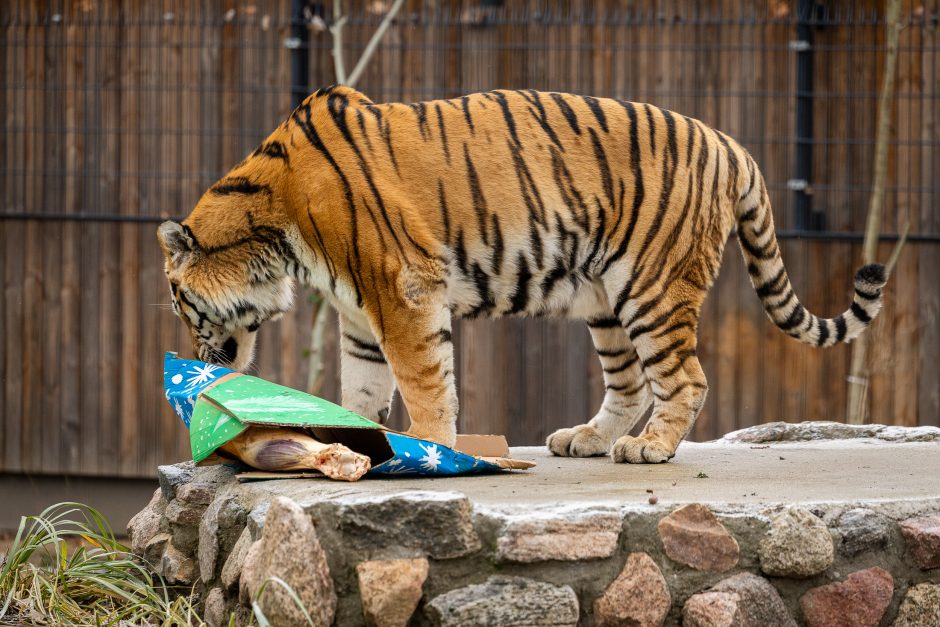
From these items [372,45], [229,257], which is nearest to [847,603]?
[229,257]

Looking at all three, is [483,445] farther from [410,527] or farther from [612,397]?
[410,527]

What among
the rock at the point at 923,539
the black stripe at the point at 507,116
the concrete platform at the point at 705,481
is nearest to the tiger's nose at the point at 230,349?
the concrete platform at the point at 705,481

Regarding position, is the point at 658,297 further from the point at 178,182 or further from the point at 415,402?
the point at 178,182

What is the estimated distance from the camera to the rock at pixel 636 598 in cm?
313

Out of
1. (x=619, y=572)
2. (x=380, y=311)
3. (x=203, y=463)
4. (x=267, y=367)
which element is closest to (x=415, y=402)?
(x=380, y=311)

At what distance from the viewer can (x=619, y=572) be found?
3168mm

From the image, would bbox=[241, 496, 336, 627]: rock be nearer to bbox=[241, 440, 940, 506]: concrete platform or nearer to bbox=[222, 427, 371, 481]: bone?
bbox=[241, 440, 940, 506]: concrete platform

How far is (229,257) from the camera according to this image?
422cm

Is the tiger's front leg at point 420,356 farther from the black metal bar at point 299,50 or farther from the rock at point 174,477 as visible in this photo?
the black metal bar at point 299,50

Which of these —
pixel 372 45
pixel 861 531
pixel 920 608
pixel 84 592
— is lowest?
pixel 84 592

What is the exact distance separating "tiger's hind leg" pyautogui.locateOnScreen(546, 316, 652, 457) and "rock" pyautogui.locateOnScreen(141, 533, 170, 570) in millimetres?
1479

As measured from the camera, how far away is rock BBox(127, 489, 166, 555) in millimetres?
4141

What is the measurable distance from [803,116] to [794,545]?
14.6 ft

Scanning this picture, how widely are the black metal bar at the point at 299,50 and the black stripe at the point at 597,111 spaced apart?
10.9ft
